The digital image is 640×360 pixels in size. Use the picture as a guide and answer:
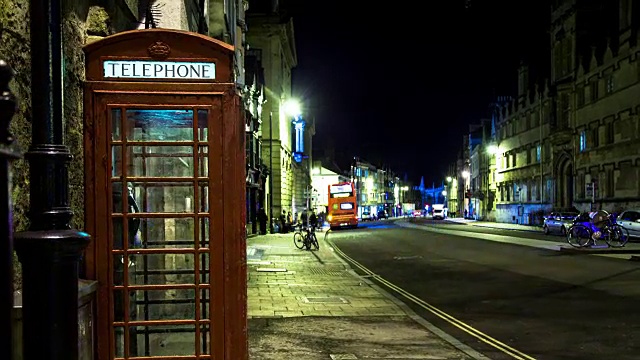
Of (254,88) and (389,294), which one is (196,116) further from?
(254,88)

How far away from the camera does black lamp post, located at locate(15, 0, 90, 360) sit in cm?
315

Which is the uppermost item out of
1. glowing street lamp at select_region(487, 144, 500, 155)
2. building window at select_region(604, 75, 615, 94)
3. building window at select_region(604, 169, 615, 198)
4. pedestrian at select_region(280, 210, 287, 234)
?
building window at select_region(604, 75, 615, 94)

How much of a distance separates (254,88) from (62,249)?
3380 centimetres

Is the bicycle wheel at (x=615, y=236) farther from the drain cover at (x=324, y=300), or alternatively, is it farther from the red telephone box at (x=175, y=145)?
the red telephone box at (x=175, y=145)

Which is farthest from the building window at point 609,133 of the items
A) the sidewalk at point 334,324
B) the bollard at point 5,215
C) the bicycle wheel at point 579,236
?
the bollard at point 5,215

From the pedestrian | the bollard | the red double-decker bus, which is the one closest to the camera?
the bollard

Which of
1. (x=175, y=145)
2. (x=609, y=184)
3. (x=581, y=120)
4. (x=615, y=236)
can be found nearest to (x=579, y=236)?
(x=615, y=236)

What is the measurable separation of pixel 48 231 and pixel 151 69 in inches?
62.5

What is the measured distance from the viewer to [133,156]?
5.14 metres

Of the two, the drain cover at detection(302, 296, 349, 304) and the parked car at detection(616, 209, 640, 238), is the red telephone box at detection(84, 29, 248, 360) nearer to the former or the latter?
the drain cover at detection(302, 296, 349, 304)

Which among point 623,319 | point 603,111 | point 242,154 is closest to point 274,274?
point 623,319

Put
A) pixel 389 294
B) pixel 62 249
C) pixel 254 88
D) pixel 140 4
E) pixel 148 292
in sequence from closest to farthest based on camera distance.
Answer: pixel 62 249 < pixel 148 292 < pixel 140 4 < pixel 389 294 < pixel 254 88

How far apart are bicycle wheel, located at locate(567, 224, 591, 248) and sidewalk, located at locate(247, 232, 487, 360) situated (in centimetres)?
1222

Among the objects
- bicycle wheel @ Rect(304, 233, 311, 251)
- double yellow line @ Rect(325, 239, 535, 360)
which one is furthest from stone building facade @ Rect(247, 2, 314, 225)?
double yellow line @ Rect(325, 239, 535, 360)
